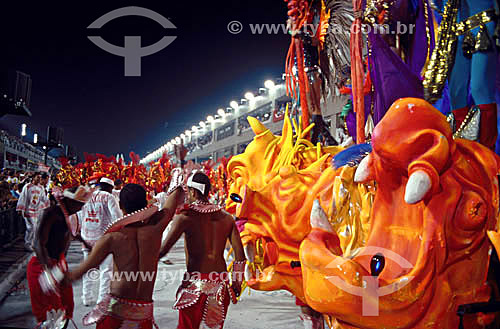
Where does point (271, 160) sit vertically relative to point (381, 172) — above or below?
above

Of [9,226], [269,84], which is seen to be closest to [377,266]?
[9,226]

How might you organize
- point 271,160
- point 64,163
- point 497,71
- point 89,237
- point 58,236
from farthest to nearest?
point 64,163
point 89,237
point 58,236
point 271,160
point 497,71

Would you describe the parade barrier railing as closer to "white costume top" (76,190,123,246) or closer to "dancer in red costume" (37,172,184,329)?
"white costume top" (76,190,123,246)

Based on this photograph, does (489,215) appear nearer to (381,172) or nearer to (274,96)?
(381,172)

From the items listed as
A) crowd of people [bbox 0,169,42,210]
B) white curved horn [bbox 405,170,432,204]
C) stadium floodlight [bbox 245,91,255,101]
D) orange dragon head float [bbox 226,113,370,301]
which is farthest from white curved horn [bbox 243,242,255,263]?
stadium floodlight [bbox 245,91,255,101]

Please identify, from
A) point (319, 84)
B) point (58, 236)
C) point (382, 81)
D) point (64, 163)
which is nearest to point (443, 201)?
point (382, 81)

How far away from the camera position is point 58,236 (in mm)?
4309

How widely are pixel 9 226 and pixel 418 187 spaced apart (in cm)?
1195

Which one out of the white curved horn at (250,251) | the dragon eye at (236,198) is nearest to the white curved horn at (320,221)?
the dragon eye at (236,198)

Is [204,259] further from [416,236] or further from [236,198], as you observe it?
[416,236]

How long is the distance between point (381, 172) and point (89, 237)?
6.09m

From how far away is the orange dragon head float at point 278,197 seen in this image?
3.19 metres

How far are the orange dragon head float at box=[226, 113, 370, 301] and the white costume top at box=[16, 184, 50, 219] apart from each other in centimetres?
875

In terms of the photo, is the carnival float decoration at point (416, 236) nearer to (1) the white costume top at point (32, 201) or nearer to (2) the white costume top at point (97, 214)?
(2) the white costume top at point (97, 214)
